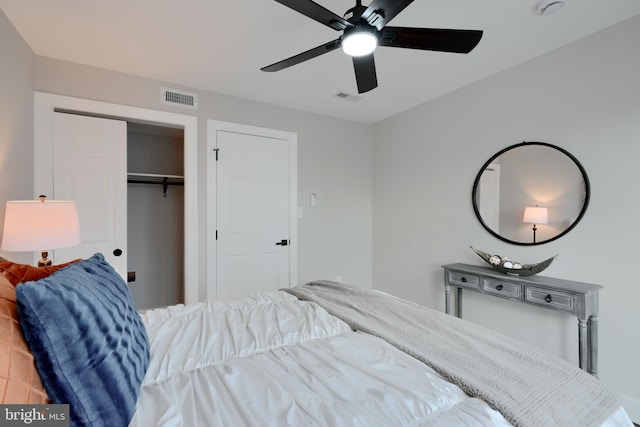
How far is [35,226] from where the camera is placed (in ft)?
5.40

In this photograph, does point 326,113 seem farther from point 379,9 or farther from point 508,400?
point 508,400

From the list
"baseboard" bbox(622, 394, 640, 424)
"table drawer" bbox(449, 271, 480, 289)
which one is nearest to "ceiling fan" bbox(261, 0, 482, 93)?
"table drawer" bbox(449, 271, 480, 289)

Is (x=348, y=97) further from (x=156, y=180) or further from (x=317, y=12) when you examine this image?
(x=156, y=180)

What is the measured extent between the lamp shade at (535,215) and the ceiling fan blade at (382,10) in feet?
6.33

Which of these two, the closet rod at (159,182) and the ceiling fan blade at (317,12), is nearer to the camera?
the ceiling fan blade at (317,12)

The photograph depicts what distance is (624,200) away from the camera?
6.57 feet

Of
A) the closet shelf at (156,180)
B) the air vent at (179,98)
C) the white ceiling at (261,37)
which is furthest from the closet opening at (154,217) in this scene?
the white ceiling at (261,37)

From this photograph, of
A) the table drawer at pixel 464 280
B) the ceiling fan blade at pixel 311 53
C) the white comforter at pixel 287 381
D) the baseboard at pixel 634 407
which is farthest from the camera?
the table drawer at pixel 464 280

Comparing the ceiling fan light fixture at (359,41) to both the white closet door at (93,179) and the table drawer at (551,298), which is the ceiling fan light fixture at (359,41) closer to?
the table drawer at (551,298)

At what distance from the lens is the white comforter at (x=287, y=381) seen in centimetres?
82

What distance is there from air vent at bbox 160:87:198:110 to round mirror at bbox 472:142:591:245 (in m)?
2.84

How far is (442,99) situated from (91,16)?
3.02 meters

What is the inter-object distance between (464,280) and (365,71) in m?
1.98

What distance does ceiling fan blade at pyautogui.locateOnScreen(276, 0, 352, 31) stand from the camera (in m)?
1.31
